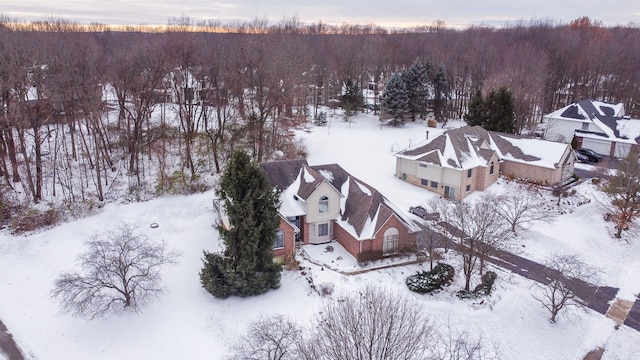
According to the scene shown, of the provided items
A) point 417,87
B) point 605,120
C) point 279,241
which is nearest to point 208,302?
point 279,241

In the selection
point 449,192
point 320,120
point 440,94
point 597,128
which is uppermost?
point 440,94

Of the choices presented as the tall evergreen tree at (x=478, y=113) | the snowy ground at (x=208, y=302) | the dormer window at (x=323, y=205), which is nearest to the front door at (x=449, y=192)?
the snowy ground at (x=208, y=302)

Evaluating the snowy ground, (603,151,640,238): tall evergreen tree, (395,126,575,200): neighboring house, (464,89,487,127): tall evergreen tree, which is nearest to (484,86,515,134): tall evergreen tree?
(464,89,487,127): tall evergreen tree

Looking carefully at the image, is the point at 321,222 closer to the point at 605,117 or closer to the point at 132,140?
the point at 132,140

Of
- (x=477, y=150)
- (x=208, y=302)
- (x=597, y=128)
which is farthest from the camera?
(x=597, y=128)

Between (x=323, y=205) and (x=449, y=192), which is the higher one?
(x=323, y=205)

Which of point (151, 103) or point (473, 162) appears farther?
point (151, 103)

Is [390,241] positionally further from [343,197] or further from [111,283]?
[111,283]
